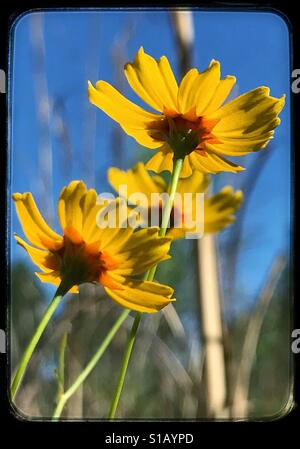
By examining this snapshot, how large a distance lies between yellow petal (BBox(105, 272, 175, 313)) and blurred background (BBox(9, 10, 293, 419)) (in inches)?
2.7

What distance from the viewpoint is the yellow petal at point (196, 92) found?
8.9 inches

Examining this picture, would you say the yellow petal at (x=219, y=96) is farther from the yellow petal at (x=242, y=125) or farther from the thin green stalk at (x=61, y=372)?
the thin green stalk at (x=61, y=372)

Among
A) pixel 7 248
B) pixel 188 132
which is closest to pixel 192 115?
pixel 188 132

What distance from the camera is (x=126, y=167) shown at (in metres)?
0.28

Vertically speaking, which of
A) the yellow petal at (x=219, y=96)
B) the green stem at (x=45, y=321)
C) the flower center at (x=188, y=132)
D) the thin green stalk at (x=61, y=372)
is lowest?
the thin green stalk at (x=61, y=372)

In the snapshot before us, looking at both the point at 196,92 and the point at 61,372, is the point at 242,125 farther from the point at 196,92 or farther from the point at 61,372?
the point at 61,372

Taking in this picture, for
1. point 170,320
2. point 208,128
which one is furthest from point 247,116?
point 170,320

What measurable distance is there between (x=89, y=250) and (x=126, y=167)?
0.07 m

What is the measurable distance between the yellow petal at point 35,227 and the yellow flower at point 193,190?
53 mm

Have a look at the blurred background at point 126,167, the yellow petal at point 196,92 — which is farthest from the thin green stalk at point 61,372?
the yellow petal at point 196,92

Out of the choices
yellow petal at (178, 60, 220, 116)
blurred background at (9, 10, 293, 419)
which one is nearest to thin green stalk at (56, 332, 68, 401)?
blurred background at (9, 10, 293, 419)

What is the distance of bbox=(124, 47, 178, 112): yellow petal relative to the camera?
227mm

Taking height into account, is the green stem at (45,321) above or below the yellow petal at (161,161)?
below
